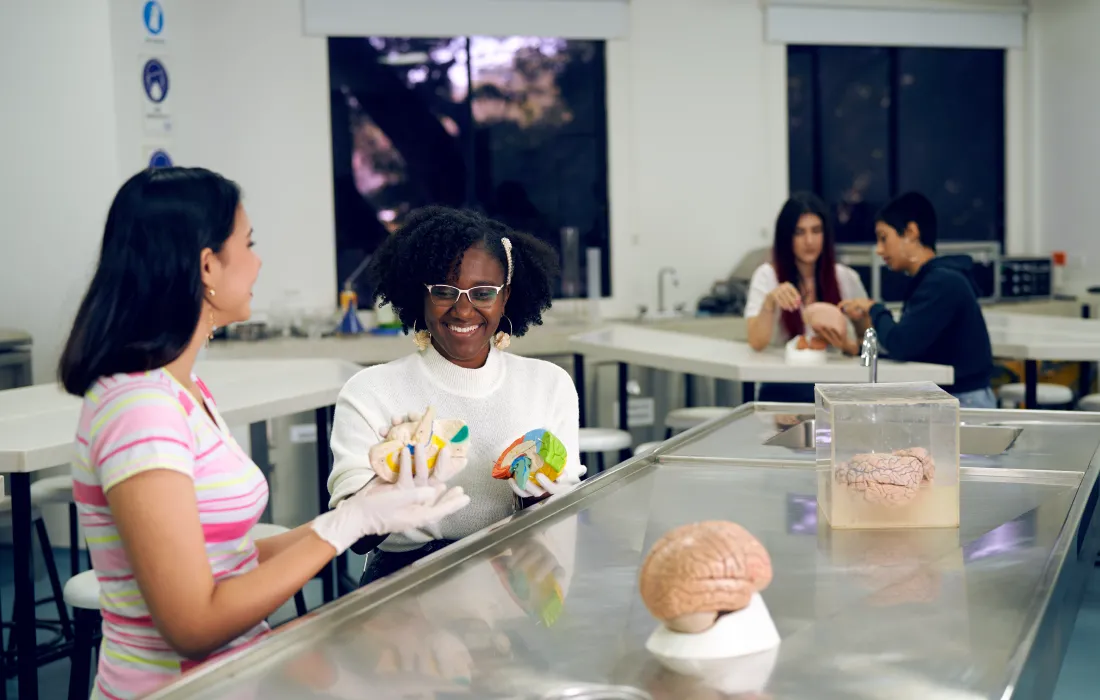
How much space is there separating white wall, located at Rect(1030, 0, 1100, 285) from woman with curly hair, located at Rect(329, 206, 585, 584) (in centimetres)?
559

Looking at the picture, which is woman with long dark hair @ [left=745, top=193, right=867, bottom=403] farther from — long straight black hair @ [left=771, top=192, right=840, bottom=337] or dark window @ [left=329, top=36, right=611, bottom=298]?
dark window @ [left=329, top=36, right=611, bottom=298]

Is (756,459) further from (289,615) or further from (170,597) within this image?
(289,615)

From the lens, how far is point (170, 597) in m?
1.42

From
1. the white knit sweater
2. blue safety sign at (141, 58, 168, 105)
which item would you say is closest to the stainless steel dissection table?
the white knit sweater

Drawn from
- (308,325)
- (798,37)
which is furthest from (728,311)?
(308,325)

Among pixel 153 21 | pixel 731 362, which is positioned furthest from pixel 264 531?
pixel 153 21

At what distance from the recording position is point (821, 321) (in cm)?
395

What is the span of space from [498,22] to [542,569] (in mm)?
5001

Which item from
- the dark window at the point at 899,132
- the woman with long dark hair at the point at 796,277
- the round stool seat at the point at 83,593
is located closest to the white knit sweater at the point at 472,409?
the round stool seat at the point at 83,593

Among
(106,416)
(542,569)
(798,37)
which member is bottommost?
(542,569)

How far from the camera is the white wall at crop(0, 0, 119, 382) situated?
492 centimetres

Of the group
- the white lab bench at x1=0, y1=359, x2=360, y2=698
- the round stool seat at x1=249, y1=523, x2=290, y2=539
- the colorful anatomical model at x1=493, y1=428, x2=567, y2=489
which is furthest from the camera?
the round stool seat at x1=249, y1=523, x2=290, y2=539

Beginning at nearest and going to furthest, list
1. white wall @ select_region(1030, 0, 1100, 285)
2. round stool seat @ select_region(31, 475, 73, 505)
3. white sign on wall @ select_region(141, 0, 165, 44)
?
round stool seat @ select_region(31, 475, 73, 505), white sign on wall @ select_region(141, 0, 165, 44), white wall @ select_region(1030, 0, 1100, 285)

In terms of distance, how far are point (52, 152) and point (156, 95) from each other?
0.52 meters
